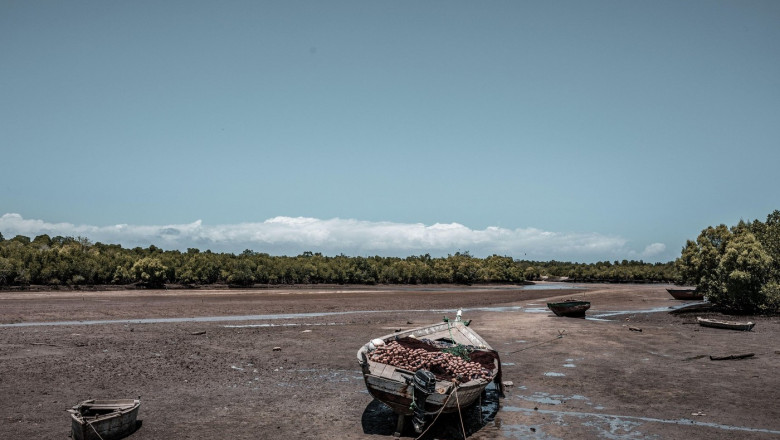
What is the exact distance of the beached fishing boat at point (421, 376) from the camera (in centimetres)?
1283

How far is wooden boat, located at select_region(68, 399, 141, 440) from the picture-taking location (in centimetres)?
1198

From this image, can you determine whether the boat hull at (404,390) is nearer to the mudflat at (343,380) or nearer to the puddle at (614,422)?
the mudflat at (343,380)

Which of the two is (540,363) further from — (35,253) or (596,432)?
(35,253)

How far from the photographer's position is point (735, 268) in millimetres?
43188

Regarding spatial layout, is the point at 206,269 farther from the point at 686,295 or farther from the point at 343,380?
the point at 343,380

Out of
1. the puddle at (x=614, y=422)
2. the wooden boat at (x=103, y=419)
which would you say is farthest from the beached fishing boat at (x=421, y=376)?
the wooden boat at (x=103, y=419)

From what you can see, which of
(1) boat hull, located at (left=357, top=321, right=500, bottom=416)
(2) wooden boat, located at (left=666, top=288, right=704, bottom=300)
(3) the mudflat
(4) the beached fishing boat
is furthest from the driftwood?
(2) wooden boat, located at (left=666, top=288, right=704, bottom=300)

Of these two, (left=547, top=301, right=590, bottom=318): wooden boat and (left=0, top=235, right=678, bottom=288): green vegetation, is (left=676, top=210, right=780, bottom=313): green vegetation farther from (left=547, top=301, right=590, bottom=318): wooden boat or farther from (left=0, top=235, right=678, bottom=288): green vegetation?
(left=547, top=301, right=590, bottom=318): wooden boat

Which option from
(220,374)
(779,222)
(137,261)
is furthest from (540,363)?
(137,261)

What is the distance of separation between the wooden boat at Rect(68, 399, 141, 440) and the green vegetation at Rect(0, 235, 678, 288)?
51.6 m

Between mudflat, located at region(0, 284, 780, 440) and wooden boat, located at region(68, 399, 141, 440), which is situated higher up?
wooden boat, located at region(68, 399, 141, 440)

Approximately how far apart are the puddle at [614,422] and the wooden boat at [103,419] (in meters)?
9.73

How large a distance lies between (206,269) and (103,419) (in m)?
88.8

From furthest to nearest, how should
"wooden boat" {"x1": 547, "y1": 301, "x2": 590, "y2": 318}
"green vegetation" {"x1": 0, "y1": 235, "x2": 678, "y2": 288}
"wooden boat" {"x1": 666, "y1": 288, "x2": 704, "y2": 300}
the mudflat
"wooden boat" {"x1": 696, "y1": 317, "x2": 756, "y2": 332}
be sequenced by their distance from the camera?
1. "green vegetation" {"x1": 0, "y1": 235, "x2": 678, "y2": 288}
2. "wooden boat" {"x1": 666, "y1": 288, "x2": 704, "y2": 300}
3. "wooden boat" {"x1": 547, "y1": 301, "x2": 590, "y2": 318}
4. "wooden boat" {"x1": 696, "y1": 317, "x2": 756, "y2": 332}
5. the mudflat
